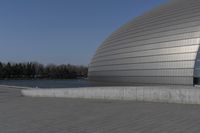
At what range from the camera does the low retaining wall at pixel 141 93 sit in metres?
12.6

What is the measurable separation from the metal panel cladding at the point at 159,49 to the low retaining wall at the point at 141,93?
8744mm

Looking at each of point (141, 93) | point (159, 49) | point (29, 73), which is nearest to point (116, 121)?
point (141, 93)

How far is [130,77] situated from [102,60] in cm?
687

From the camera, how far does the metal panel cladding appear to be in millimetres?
23698

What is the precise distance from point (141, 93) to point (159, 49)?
39.8 ft

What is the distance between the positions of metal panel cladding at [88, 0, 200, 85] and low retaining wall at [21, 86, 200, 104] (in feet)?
28.7

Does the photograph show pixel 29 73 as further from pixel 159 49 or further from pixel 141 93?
pixel 141 93

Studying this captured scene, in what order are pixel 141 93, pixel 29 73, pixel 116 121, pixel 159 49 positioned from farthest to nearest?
pixel 29 73 < pixel 159 49 < pixel 141 93 < pixel 116 121

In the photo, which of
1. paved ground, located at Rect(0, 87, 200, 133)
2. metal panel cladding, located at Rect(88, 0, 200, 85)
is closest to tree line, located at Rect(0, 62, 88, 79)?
metal panel cladding, located at Rect(88, 0, 200, 85)

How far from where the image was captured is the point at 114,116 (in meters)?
10.6

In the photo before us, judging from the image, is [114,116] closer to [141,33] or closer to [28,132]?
[28,132]

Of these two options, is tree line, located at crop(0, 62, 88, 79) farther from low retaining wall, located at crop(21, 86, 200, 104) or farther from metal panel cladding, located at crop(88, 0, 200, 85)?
low retaining wall, located at crop(21, 86, 200, 104)

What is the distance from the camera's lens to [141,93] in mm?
14391

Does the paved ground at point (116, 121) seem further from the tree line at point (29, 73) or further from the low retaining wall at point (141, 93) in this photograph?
the tree line at point (29, 73)
